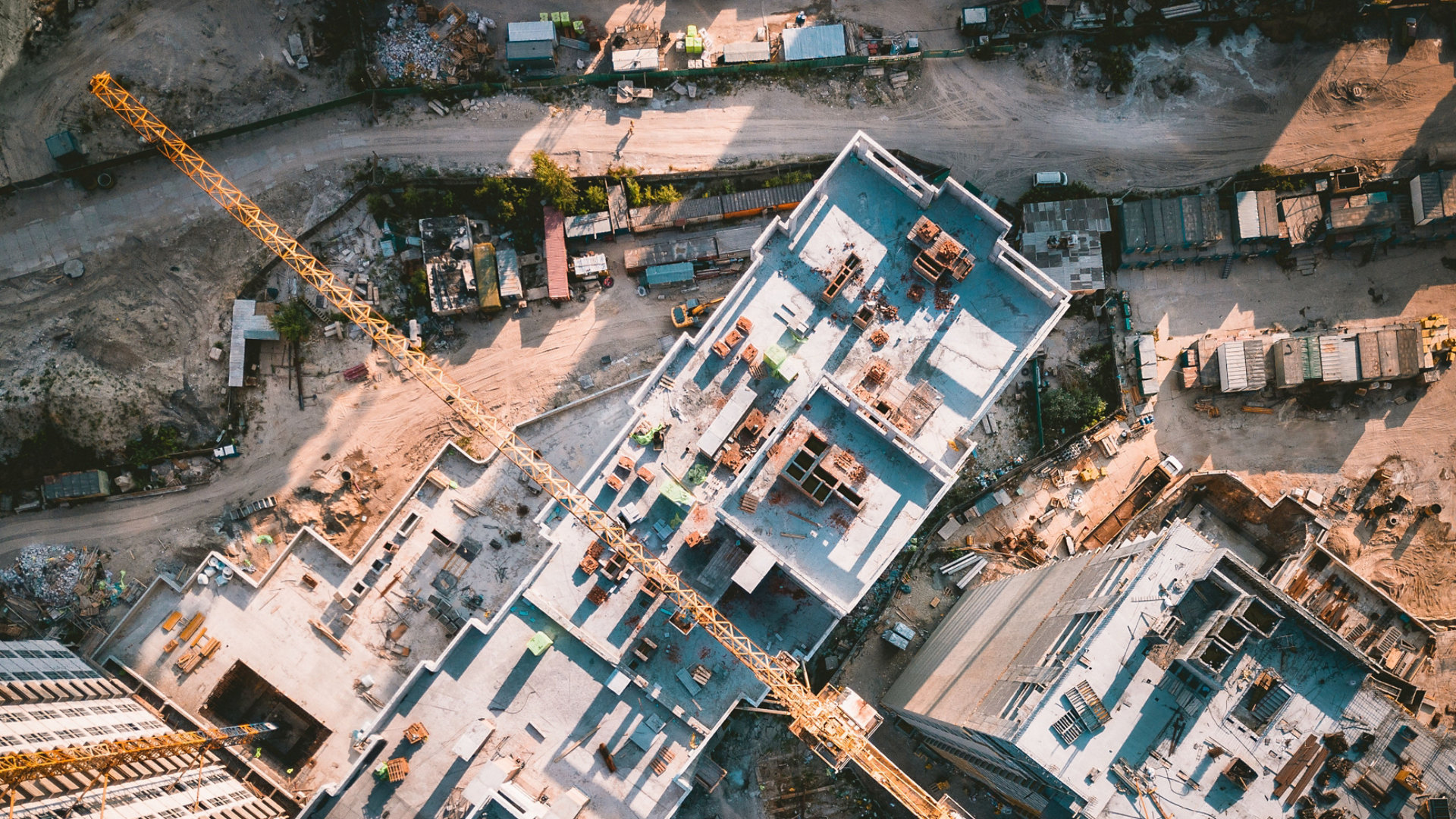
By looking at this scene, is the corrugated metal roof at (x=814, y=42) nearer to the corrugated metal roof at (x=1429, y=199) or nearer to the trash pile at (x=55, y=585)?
the corrugated metal roof at (x=1429, y=199)

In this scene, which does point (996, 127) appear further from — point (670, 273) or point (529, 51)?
point (529, 51)

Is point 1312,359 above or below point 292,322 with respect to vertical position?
above

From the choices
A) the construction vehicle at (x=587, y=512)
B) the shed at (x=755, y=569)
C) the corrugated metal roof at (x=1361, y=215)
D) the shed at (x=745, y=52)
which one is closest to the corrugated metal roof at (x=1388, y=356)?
the corrugated metal roof at (x=1361, y=215)

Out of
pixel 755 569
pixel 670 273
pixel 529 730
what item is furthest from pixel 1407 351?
pixel 529 730

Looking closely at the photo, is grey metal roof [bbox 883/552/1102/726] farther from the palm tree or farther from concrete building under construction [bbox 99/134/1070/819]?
the palm tree

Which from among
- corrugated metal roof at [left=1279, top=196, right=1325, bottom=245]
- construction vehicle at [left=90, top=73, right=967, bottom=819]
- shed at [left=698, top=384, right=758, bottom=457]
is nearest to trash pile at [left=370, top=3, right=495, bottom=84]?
construction vehicle at [left=90, top=73, right=967, bottom=819]
